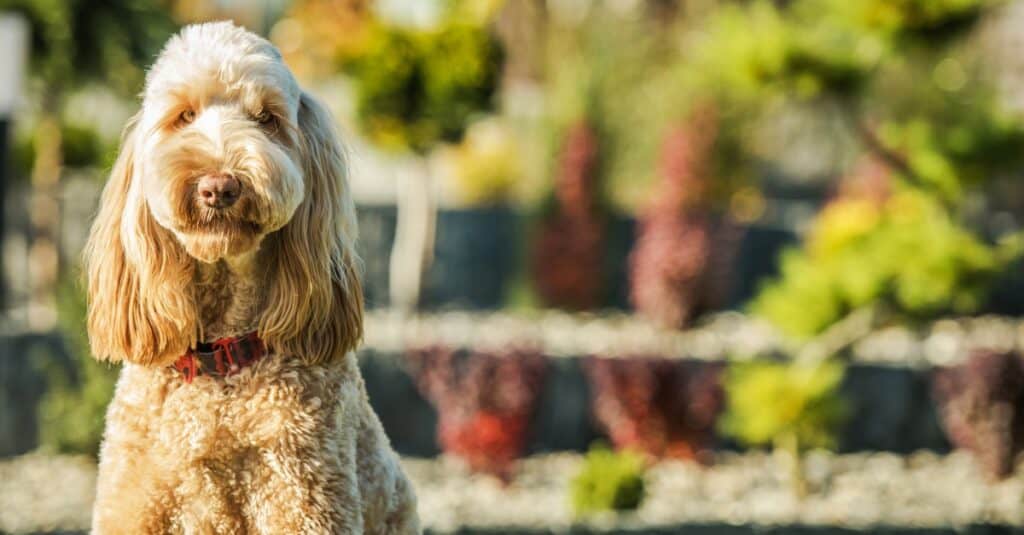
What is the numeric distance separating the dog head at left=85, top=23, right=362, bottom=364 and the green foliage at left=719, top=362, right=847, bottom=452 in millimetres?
3926

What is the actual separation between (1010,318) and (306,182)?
8011 mm

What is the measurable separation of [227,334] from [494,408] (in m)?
4.07

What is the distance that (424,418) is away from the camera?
22.1 ft

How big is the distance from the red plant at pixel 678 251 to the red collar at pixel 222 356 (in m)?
6.72

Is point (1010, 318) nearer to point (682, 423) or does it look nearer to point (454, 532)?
point (682, 423)

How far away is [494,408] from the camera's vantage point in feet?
20.2

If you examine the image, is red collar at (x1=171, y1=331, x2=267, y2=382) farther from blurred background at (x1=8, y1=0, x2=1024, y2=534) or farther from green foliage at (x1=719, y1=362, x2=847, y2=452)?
green foliage at (x1=719, y1=362, x2=847, y2=452)

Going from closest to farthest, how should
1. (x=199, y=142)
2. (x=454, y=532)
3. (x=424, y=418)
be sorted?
1. (x=199, y=142)
2. (x=454, y=532)
3. (x=424, y=418)

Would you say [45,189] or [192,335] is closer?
[192,335]

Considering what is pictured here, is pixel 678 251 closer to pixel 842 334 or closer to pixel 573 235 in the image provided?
pixel 573 235

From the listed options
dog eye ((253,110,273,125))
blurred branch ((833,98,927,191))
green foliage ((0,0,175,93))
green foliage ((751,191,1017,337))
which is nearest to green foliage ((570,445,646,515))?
green foliage ((751,191,1017,337))


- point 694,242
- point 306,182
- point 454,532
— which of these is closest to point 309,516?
point 306,182

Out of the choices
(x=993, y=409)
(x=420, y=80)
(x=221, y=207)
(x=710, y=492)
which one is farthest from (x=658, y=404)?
(x=221, y=207)

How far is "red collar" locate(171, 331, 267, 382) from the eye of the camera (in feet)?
6.89
